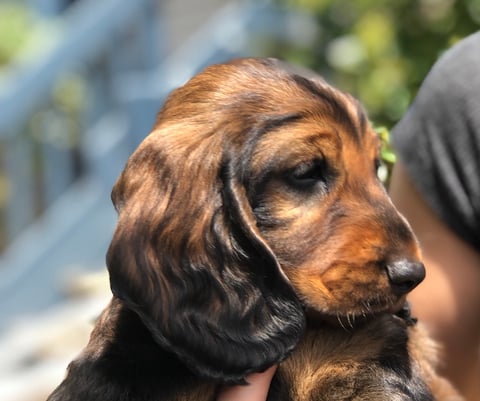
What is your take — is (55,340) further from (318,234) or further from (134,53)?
(318,234)

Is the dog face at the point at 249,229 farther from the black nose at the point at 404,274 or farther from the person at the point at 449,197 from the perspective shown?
the person at the point at 449,197

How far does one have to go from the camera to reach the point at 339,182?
8.48 feet

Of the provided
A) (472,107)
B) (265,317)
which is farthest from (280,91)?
(472,107)

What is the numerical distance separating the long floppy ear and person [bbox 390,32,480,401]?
1.12 metres

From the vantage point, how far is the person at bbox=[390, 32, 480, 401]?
337cm

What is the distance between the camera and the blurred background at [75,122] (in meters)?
7.68

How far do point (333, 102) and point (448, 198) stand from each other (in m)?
0.94

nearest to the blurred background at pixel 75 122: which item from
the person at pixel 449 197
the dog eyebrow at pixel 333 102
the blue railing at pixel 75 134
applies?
the blue railing at pixel 75 134

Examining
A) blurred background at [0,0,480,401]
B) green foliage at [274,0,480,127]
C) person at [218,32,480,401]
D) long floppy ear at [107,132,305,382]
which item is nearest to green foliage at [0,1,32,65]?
blurred background at [0,0,480,401]

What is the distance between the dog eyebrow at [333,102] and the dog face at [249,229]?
11mm

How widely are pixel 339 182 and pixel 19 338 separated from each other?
589cm

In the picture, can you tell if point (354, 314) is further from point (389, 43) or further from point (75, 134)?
point (75, 134)

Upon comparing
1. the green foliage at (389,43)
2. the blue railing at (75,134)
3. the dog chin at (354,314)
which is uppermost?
the dog chin at (354,314)

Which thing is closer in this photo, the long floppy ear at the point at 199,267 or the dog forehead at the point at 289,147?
the long floppy ear at the point at 199,267
